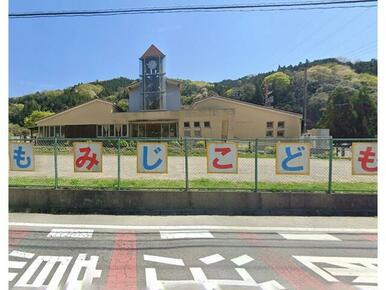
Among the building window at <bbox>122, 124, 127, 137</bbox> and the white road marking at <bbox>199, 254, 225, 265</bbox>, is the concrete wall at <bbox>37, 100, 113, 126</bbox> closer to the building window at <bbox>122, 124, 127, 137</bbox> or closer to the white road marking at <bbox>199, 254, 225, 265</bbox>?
the building window at <bbox>122, 124, 127, 137</bbox>

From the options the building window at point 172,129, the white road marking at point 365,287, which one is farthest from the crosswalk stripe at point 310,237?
the building window at point 172,129

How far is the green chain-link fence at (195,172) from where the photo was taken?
29.6ft

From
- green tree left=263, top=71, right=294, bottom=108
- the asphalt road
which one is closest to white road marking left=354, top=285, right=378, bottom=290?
the asphalt road

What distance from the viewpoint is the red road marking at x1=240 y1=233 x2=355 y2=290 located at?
4191mm

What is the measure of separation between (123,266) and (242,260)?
168 cm

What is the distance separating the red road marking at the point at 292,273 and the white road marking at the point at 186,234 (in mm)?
1161

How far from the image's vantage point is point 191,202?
331 inches

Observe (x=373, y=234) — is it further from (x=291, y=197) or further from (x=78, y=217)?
(x=78, y=217)

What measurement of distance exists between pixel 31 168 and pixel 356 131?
43.9 meters

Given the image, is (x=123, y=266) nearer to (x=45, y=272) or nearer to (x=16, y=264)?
(x=45, y=272)

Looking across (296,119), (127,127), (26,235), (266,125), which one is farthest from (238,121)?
(26,235)

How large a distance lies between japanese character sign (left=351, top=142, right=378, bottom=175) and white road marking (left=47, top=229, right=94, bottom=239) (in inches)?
246

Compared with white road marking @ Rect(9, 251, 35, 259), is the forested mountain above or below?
above

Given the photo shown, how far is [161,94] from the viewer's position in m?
37.0
